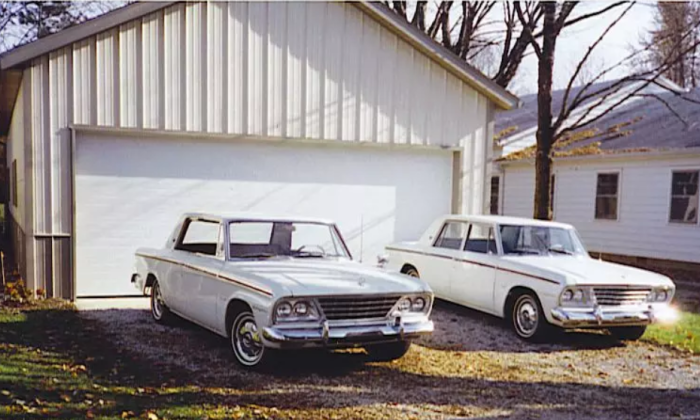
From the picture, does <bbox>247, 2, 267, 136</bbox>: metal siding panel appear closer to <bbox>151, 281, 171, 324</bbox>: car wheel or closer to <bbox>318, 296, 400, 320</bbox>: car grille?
<bbox>151, 281, 171, 324</bbox>: car wheel

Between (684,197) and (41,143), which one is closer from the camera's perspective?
(41,143)

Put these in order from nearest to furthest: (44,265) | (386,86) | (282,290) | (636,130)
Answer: (282,290)
(44,265)
(386,86)
(636,130)

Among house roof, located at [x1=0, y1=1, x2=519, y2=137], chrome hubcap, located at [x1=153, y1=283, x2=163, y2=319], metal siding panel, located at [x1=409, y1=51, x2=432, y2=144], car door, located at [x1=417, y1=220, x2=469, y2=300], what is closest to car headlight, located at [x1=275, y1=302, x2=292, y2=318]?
chrome hubcap, located at [x1=153, y1=283, x2=163, y2=319]

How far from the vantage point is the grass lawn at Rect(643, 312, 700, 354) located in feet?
27.8

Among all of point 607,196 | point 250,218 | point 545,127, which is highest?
point 545,127

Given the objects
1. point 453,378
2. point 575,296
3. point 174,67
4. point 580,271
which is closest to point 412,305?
point 453,378

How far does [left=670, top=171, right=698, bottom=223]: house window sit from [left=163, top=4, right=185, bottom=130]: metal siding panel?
12.4 meters

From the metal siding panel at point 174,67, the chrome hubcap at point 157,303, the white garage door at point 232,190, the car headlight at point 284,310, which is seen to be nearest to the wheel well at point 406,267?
the white garage door at point 232,190

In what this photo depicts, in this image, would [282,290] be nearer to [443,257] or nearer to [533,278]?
[533,278]

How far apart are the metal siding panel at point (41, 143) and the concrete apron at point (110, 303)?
4.27 ft

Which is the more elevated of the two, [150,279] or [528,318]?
[150,279]

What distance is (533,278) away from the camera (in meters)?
8.27

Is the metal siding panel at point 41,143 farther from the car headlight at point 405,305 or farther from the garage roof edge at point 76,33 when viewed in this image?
the car headlight at point 405,305

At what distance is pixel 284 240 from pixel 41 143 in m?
4.85
